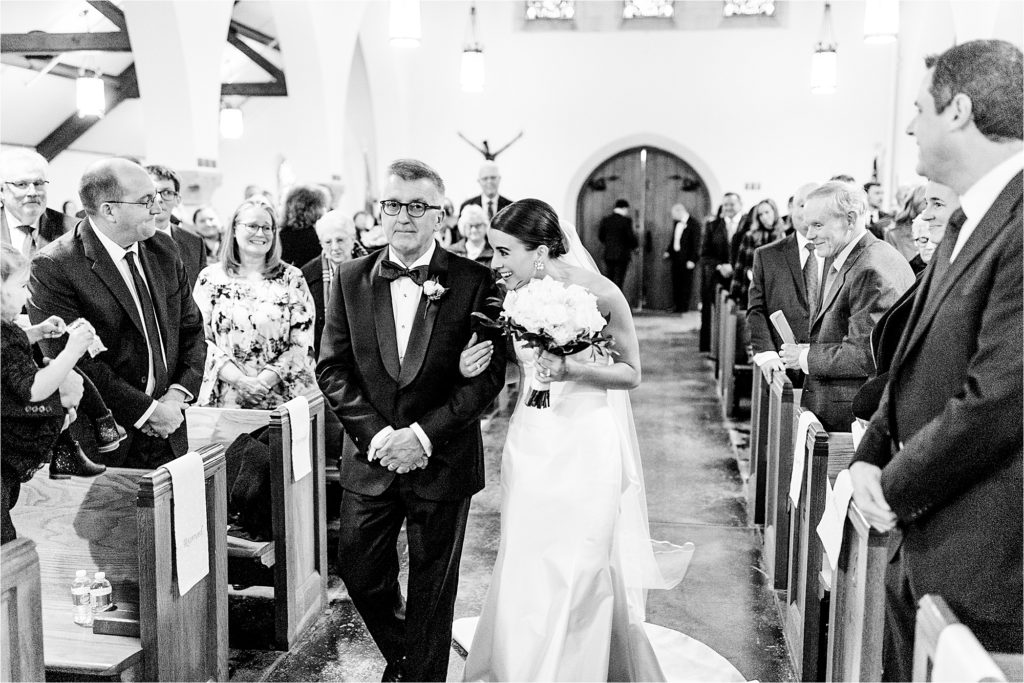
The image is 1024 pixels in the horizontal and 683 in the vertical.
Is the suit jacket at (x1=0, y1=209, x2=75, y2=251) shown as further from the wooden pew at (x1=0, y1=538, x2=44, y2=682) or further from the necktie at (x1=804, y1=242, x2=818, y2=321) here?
the necktie at (x1=804, y1=242, x2=818, y2=321)

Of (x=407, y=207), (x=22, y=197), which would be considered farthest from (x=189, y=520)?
(x=22, y=197)

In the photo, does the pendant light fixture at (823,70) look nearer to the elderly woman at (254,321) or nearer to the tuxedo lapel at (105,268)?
the elderly woman at (254,321)

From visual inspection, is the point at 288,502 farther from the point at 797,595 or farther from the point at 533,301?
the point at 797,595

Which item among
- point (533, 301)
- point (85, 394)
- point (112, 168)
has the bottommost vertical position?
point (85, 394)

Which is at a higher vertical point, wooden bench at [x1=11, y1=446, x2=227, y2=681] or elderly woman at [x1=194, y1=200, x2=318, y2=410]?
elderly woman at [x1=194, y1=200, x2=318, y2=410]

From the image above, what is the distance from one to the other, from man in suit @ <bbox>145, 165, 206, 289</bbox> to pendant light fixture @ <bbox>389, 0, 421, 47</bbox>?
2691 millimetres

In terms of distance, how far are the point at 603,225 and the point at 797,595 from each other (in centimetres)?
1141

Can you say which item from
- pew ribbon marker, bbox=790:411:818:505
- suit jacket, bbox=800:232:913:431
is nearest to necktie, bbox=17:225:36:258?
pew ribbon marker, bbox=790:411:818:505

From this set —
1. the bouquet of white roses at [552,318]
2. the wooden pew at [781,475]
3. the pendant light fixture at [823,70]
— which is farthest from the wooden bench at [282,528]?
the pendant light fixture at [823,70]

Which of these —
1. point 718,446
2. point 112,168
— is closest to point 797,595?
point 112,168

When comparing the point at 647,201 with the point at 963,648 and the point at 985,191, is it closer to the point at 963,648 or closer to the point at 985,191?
the point at 985,191

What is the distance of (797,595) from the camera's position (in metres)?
3.48

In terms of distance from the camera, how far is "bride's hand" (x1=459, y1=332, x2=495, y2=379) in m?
2.83

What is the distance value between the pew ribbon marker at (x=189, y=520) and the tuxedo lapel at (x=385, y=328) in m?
0.61
